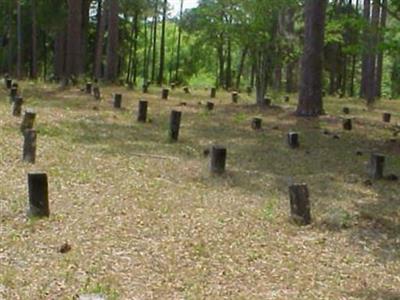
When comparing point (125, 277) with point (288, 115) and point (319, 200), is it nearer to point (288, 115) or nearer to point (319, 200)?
point (319, 200)

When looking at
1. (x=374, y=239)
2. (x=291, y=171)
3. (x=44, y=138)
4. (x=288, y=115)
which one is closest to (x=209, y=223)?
(x=374, y=239)

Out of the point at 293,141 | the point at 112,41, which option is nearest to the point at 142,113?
the point at 293,141

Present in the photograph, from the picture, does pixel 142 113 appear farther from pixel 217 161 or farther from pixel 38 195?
pixel 38 195

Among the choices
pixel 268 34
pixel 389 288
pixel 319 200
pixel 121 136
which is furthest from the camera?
pixel 268 34

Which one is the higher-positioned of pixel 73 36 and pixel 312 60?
pixel 73 36

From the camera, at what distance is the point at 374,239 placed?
7625mm

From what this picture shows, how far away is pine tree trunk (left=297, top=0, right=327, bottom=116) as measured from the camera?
18.1 metres

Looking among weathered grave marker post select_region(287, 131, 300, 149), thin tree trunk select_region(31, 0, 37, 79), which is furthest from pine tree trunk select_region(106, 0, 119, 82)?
weathered grave marker post select_region(287, 131, 300, 149)

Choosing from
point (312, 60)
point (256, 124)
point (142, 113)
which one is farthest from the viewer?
point (312, 60)

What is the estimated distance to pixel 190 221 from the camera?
765 cm

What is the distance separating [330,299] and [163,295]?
1389mm

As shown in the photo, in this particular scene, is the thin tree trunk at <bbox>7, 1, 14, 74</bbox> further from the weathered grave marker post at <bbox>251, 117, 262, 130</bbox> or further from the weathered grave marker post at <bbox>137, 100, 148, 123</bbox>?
the weathered grave marker post at <bbox>251, 117, 262, 130</bbox>

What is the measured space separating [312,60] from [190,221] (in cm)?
1151

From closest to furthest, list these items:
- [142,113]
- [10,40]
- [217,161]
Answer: [217,161], [142,113], [10,40]
